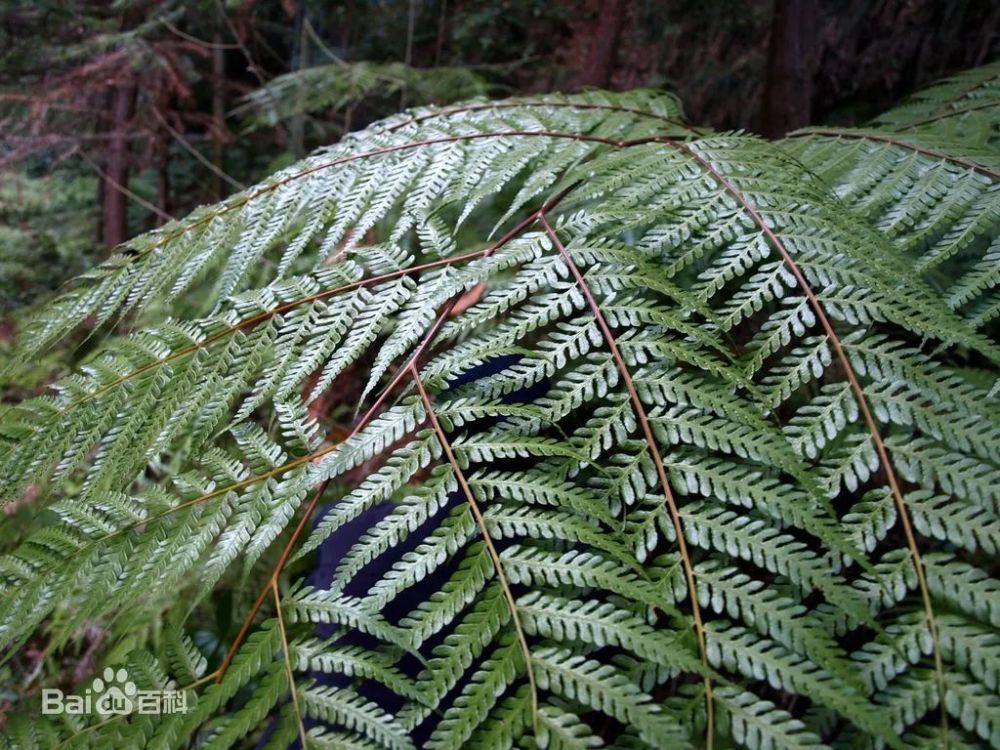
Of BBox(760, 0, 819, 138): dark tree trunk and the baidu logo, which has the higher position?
BBox(760, 0, 819, 138): dark tree trunk

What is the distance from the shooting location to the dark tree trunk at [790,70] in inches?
75.5

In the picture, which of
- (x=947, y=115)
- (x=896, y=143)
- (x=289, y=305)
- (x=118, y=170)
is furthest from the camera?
(x=118, y=170)

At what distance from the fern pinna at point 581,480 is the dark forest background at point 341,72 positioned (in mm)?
1381

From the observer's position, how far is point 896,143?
99 cm

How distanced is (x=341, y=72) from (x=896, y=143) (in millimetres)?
2987

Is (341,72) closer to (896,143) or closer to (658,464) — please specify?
(896,143)

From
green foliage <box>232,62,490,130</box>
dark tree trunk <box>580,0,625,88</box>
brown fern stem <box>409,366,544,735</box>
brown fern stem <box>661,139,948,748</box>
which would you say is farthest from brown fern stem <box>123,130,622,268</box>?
green foliage <box>232,62,490,130</box>

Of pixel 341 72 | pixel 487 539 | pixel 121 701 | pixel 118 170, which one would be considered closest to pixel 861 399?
pixel 487 539

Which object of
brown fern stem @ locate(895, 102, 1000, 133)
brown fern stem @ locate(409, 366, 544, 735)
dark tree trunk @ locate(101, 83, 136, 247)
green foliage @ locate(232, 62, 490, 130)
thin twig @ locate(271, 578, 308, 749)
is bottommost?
dark tree trunk @ locate(101, 83, 136, 247)

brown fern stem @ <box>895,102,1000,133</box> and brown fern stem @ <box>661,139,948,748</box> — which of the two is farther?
brown fern stem @ <box>895,102,1000,133</box>

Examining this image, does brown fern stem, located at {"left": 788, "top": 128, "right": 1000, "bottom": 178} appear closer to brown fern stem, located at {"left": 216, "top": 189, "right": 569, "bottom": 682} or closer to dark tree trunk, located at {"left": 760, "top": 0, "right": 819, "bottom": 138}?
brown fern stem, located at {"left": 216, "top": 189, "right": 569, "bottom": 682}

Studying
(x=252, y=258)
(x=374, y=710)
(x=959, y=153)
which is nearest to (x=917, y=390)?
(x=959, y=153)

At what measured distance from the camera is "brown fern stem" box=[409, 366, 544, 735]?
55cm

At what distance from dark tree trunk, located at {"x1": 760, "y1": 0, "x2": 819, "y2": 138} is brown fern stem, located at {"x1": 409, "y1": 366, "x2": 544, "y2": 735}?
164 cm
